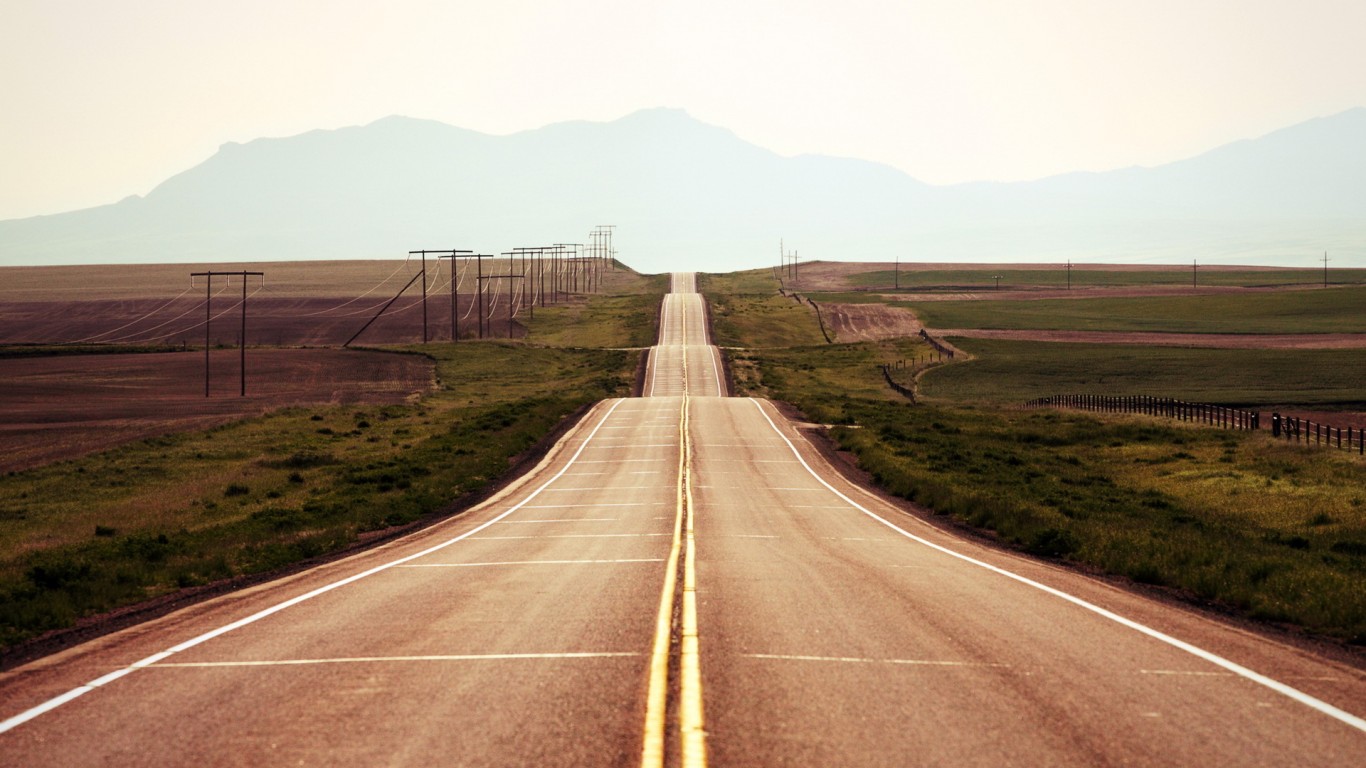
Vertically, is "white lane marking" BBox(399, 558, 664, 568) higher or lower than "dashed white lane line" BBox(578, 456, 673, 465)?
higher

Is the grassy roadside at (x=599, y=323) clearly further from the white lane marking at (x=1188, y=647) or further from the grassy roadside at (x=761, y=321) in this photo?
the white lane marking at (x=1188, y=647)

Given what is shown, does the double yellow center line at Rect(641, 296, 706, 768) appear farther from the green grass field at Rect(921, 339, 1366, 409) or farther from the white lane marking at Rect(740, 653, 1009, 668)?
the green grass field at Rect(921, 339, 1366, 409)

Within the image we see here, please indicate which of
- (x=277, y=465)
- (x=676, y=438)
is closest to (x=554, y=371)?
(x=676, y=438)

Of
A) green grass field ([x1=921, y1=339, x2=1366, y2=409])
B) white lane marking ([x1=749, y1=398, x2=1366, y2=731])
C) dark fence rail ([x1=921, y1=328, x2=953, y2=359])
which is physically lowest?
white lane marking ([x1=749, y1=398, x2=1366, y2=731])

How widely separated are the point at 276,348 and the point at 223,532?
82.6m

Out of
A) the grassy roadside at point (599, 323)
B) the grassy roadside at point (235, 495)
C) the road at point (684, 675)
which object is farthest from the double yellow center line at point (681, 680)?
the grassy roadside at point (599, 323)

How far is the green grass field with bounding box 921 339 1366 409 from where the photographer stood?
7012 cm

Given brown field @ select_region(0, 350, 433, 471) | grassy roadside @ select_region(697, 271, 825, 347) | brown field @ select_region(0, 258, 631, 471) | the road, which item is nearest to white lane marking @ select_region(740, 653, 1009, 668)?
the road

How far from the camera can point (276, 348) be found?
102 meters

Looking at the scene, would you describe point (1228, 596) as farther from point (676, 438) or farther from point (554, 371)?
point (554, 371)

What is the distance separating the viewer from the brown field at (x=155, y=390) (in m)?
52.1

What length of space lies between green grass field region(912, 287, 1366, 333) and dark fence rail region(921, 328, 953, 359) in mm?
14639

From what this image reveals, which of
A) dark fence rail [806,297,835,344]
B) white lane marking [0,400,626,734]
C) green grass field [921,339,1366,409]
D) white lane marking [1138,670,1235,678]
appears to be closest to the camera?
white lane marking [0,400,626,734]

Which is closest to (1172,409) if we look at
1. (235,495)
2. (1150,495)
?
(1150,495)
